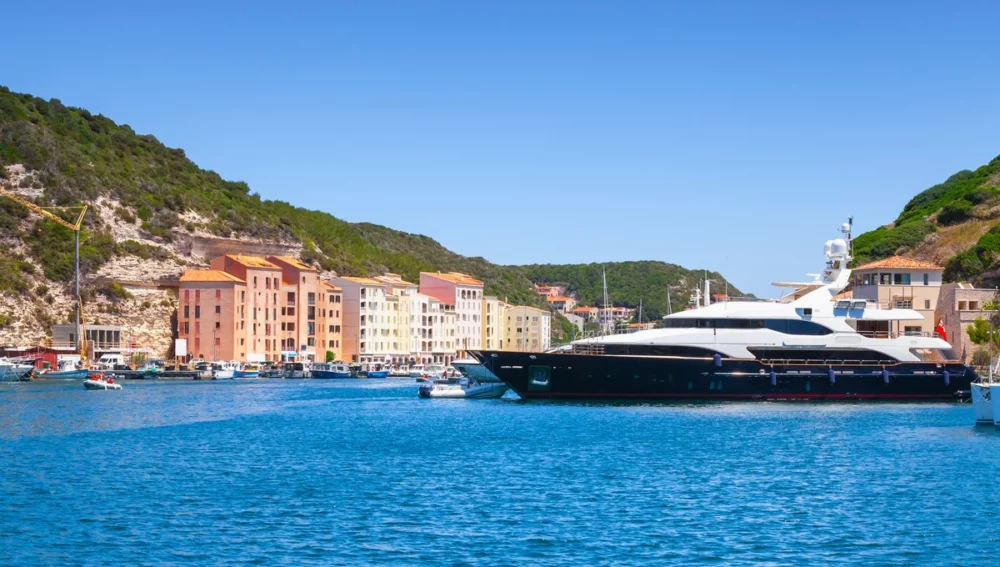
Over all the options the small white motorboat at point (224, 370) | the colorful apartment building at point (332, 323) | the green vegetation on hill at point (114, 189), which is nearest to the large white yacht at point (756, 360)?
the small white motorboat at point (224, 370)

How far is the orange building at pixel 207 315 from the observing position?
14075 centimetres

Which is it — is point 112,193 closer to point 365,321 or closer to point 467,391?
point 365,321

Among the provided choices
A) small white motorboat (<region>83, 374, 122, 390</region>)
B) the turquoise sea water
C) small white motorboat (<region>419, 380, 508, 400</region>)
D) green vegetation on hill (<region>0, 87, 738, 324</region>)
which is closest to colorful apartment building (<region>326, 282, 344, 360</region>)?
green vegetation on hill (<region>0, 87, 738, 324</region>)

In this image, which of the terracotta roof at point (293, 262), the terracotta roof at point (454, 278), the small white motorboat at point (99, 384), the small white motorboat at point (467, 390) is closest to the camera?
the small white motorboat at point (467, 390)

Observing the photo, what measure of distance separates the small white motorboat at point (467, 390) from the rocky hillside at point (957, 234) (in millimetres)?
45532

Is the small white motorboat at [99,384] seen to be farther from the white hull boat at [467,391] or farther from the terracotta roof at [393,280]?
the terracotta roof at [393,280]

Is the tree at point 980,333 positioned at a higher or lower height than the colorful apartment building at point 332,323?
lower

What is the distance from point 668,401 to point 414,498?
36322mm

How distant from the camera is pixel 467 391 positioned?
8688 cm

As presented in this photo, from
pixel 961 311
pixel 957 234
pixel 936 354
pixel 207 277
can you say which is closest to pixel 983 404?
pixel 936 354

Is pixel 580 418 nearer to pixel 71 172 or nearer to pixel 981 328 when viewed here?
pixel 981 328

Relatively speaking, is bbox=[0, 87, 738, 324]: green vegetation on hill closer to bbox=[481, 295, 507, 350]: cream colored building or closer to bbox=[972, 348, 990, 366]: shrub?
bbox=[481, 295, 507, 350]: cream colored building

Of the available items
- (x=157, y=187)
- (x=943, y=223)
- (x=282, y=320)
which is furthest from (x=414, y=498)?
(x=157, y=187)

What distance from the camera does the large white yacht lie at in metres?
66.8
